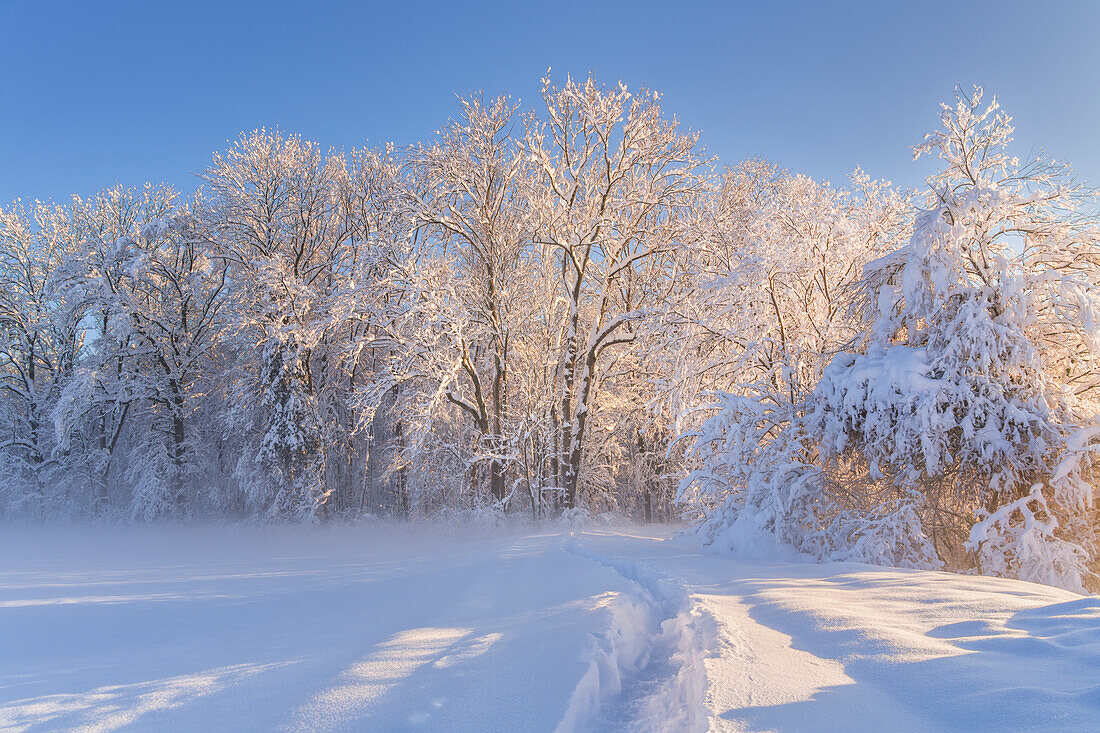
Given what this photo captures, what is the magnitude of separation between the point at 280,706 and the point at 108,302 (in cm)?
2077

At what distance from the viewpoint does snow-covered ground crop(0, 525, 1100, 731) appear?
2.39 m

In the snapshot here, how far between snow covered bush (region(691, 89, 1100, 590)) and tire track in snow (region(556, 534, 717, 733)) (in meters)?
3.21

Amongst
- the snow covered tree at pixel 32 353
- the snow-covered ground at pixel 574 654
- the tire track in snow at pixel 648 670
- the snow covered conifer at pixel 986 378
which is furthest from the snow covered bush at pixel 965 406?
the snow covered tree at pixel 32 353

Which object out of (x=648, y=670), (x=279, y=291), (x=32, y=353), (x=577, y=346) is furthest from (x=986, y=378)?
(x=32, y=353)

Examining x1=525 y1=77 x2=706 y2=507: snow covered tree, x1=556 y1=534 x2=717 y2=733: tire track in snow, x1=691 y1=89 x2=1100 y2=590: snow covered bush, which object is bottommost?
x1=556 y1=534 x2=717 y2=733: tire track in snow

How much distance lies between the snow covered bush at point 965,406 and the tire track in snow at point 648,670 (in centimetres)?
321

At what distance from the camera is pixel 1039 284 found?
21.2 ft

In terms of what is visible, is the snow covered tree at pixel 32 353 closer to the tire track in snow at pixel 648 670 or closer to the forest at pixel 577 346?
the forest at pixel 577 346

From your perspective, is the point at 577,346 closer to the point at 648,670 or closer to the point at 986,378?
the point at 986,378

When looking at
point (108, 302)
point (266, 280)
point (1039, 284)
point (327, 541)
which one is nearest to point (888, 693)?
point (1039, 284)

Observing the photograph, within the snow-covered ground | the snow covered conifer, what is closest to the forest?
the snow covered conifer

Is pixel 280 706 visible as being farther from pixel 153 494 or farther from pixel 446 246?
pixel 153 494

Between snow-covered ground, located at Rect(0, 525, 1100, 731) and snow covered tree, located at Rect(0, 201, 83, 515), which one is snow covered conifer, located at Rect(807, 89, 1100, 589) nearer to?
snow-covered ground, located at Rect(0, 525, 1100, 731)

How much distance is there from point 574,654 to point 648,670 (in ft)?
2.11
